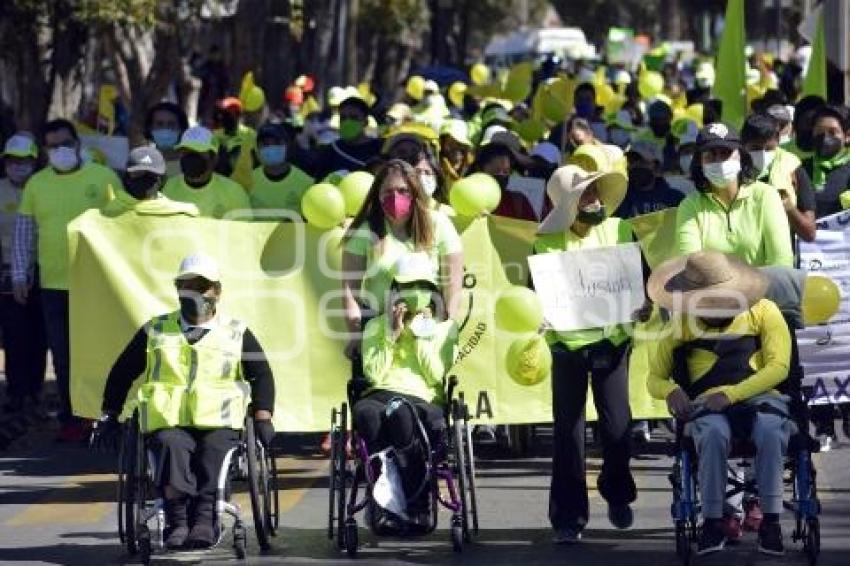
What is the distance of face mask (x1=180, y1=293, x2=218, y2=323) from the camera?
11.2 m

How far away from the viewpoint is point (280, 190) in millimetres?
16141

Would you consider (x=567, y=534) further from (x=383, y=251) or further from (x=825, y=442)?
(x=825, y=442)

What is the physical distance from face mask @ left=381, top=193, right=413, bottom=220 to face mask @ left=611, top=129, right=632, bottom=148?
976cm

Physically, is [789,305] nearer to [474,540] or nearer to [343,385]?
[474,540]

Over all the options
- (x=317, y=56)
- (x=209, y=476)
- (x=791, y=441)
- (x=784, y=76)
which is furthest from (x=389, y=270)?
(x=317, y=56)

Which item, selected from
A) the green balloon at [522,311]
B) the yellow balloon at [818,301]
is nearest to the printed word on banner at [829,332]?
the yellow balloon at [818,301]

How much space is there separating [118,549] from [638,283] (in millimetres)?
2633

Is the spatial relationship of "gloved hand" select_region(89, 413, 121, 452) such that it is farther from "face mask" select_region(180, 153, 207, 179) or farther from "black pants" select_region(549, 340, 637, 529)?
"face mask" select_region(180, 153, 207, 179)

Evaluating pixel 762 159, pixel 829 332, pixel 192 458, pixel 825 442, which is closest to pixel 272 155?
pixel 762 159

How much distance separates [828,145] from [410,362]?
4807mm

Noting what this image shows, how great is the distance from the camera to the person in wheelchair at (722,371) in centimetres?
1048

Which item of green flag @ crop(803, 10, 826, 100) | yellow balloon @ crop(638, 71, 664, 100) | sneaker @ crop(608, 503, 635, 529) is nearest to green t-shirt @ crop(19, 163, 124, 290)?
sneaker @ crop(608, 503, 635, 529)

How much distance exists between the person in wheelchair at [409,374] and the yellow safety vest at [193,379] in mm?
562

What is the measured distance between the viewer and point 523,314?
11.5 metres
